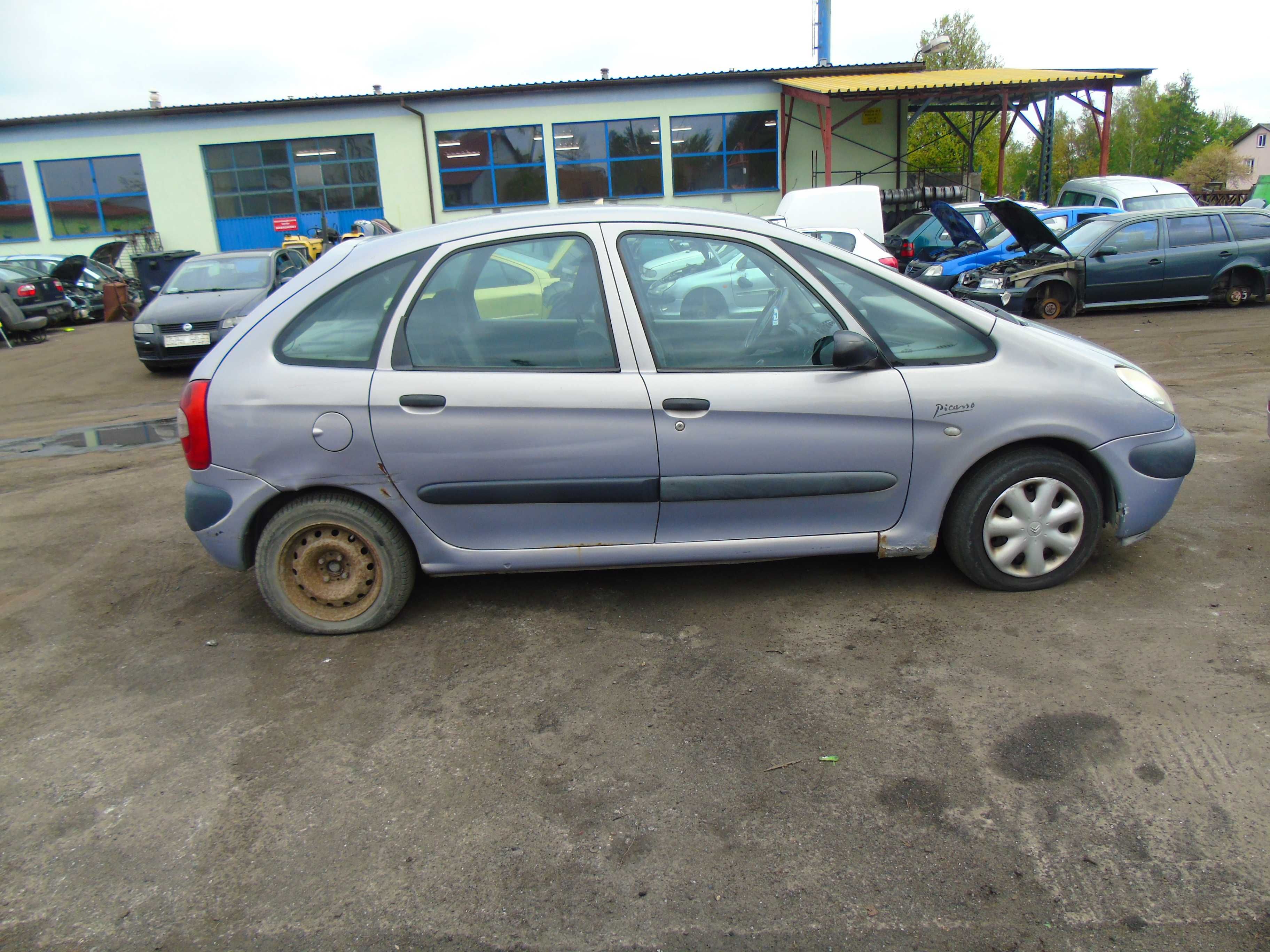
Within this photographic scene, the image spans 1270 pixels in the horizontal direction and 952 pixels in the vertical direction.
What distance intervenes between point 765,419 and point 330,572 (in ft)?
6.43

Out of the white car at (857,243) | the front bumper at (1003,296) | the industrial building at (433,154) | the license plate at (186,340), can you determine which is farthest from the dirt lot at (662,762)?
the industrial building at (433,154)

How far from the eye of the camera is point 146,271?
20453mm

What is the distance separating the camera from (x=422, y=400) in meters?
3.72

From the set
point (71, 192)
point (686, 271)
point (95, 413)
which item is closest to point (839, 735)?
point (686, 271)

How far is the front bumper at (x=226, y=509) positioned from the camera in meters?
3.82

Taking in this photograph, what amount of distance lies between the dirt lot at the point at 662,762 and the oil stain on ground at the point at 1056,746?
0.01 m

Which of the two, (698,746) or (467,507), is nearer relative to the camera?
(698,746)

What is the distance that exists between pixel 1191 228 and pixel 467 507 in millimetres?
13378

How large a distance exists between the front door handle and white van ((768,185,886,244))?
12.8 metres

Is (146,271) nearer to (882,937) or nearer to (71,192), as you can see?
(71,192)

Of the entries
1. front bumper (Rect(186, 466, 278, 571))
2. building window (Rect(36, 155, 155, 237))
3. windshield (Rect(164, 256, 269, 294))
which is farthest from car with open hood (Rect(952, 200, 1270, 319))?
building window (Rect(36, 155, 155, 237))

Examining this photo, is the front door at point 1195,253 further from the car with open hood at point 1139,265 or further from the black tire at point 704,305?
the black tire at point 704,305

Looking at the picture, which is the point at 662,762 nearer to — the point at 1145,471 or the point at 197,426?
the point at 197,426

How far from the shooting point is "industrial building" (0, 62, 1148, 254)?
2622cm
